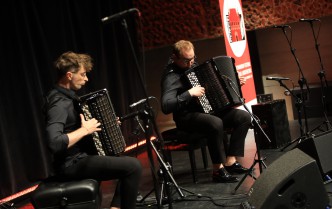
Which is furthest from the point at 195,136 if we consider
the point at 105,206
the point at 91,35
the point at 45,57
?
the point at 91,35

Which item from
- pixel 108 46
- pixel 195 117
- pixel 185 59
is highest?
pixel 108 46

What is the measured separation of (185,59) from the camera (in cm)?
412

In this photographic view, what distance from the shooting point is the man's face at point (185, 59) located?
13.4 feet

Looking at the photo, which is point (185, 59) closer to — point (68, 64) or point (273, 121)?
point (68, 64)

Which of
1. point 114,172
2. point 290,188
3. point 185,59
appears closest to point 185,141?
point 185,59

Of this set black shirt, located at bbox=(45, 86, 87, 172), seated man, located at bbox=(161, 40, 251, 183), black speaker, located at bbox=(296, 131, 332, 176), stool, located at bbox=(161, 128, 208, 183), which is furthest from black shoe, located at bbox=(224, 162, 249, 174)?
black shirt, located at bbox=(45, 86, 87, 172)

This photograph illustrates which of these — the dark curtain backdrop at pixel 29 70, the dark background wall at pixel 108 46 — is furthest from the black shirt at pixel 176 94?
the dark background wall at pixel 108 46

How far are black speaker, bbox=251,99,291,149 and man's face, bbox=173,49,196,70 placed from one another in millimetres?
1287

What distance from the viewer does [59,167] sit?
119 inches

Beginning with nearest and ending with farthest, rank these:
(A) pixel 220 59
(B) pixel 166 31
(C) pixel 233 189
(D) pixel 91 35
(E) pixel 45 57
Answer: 1. (C) pixel 233 189
2. (A) pixel 220 59
3. (E) pixel 45 57
4. (D) pixel 91 35
5. (B) pixel 166 31

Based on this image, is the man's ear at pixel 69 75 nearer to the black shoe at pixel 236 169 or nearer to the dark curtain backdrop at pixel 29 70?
the dark curtain backdrop at pixel 29 70

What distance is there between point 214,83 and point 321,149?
1138 millimetres

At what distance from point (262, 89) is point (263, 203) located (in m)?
5.61

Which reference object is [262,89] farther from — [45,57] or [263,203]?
[263,203]
